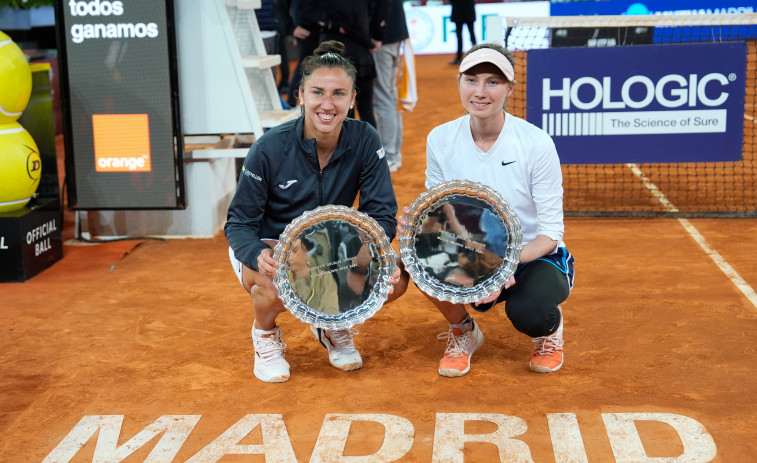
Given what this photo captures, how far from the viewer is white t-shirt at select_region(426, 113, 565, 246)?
11.9 ft

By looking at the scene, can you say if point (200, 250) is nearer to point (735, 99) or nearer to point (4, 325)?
point (4, 325)

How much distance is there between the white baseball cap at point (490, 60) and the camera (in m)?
3.51

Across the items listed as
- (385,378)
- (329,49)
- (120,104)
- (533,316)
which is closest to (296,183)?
(329,49)

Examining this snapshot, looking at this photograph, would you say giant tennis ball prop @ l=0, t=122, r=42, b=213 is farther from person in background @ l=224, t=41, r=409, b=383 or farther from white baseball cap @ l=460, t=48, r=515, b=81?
white baseball cap @ l=460, t=48, r=515, b=81

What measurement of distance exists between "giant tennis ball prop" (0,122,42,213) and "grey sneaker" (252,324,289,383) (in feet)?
7.27

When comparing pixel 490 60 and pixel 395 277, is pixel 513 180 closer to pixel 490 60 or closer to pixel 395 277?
pixel 490 60

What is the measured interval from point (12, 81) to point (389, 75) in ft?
12.2

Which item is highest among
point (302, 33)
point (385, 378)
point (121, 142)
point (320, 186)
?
point (302, 33)

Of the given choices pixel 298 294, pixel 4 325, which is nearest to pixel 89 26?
pixel 4 325

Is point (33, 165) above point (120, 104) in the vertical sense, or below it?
below

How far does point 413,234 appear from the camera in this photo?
11.6 ft

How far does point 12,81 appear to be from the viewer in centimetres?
515

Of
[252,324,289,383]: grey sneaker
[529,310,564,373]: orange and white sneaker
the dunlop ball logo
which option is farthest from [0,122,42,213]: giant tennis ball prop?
[529,310,564,373]: orange and white sneaker

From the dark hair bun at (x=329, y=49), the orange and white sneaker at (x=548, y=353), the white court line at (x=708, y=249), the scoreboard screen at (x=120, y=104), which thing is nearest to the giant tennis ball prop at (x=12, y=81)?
the scoreboard screen at (x=120, y=104)
